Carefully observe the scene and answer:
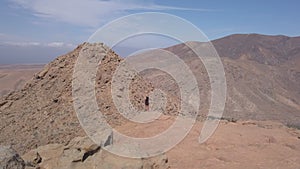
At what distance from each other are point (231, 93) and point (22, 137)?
38.3 meters

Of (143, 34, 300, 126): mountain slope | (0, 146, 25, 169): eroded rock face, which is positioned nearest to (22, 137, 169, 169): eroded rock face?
(0, 146, 25, 169): eroded rock face

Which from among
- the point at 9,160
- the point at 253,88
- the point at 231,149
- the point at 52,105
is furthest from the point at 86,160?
the point at 253,88

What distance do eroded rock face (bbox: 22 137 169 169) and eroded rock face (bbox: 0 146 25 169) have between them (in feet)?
1.49

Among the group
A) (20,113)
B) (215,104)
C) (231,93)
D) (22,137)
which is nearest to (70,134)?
(22,137)

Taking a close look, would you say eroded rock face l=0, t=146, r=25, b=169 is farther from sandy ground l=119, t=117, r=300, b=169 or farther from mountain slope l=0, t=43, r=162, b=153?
mountain slope l=0, t=43, r=162, b=153

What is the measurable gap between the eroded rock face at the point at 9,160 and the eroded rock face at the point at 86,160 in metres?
0.45

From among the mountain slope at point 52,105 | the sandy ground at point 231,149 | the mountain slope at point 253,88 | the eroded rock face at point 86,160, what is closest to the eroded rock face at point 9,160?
the eroded rock face at point 86,160

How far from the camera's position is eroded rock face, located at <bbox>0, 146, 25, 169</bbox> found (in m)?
6.61

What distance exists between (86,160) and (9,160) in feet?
5.97

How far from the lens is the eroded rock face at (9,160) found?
6606mm

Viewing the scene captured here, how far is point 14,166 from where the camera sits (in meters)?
6.79

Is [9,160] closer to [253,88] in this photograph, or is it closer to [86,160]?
[86,160]

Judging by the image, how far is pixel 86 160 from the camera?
8047 mm

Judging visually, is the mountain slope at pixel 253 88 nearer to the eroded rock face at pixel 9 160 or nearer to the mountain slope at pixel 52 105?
the mountain slope at pixel 52 105
